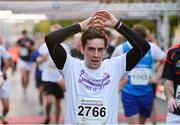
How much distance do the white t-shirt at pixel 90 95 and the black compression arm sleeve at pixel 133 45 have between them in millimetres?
233

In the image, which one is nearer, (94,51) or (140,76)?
Result: (94,51)

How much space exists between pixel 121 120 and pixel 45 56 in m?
2.29

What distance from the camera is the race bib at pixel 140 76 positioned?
28.9 ft

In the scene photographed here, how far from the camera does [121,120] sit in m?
12.4

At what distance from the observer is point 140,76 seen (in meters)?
8.84

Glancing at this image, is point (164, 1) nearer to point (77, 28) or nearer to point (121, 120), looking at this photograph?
point (121, 120)

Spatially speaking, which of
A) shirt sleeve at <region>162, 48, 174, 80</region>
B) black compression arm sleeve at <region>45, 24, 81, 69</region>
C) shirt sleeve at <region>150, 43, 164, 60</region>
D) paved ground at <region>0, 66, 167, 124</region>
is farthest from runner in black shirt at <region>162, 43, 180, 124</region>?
paved ground at <region>0, 66, 167, 124</region>

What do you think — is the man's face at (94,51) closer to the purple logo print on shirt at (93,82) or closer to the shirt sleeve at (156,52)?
the purple logo print on shirt at (93,82)

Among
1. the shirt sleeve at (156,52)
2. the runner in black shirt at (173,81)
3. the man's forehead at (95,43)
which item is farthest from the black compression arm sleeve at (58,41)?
the shirt sleeve at (156,52)

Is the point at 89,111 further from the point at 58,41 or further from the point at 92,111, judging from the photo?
the point at 58,41

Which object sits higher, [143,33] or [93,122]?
[143,33]

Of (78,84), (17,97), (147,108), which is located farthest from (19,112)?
(78,84)

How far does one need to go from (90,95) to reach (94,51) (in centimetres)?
40

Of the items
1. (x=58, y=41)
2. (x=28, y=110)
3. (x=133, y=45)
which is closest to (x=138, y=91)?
(x=133, y=45)
